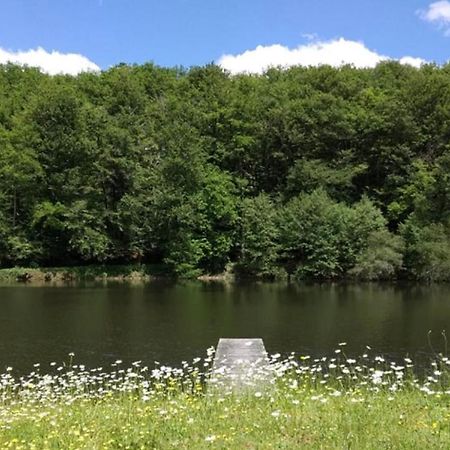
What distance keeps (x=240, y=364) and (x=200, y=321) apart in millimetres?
12575

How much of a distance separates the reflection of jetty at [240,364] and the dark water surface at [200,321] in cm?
298

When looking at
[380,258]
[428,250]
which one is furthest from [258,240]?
[428,250]

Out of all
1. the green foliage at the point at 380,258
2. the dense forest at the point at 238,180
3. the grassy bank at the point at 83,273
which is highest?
the dense forest at the point at 238,180

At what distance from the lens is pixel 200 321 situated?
22.9 meters

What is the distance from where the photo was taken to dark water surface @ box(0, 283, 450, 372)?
669 inches

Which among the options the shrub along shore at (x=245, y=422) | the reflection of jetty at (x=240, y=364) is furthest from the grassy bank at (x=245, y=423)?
the reflection of jetty at (x=240, y=364)

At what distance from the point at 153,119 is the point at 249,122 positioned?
8747mm

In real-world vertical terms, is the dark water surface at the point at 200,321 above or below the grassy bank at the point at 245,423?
below

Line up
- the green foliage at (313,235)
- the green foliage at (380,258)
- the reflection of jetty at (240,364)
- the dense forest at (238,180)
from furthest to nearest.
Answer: the dense forest at (238,180) → the green foliage at (313,235) → the green foliage at (380,258) → the reflection of jetty at (240,364)

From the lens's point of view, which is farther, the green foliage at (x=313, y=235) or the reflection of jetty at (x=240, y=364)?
the green foliage at (x=313, y=235)

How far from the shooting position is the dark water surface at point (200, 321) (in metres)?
17.0

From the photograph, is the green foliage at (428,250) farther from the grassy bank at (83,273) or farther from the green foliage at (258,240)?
the grassy bank at (83,273)

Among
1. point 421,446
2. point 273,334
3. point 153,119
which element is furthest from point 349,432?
point 153,119

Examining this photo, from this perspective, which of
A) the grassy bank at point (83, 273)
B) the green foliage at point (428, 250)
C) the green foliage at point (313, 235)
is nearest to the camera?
the green foliage at point (428, 250)
